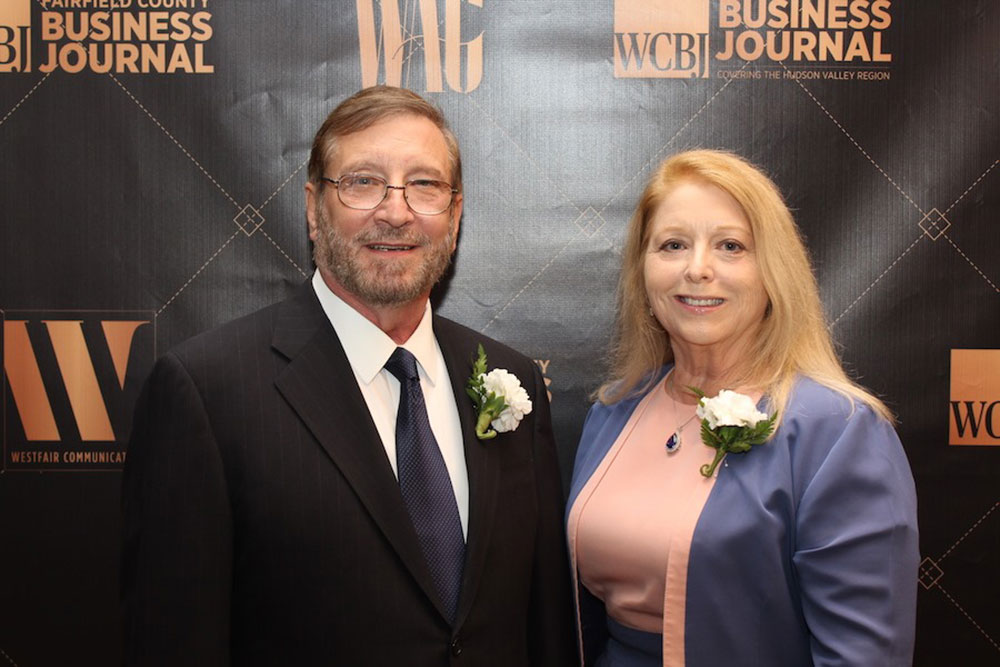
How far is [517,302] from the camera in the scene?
105 inches

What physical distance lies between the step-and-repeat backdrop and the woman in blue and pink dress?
27.9 inches

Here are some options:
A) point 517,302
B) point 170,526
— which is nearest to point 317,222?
point 170,526

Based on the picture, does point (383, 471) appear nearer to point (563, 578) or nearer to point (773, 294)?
point (563, 578)

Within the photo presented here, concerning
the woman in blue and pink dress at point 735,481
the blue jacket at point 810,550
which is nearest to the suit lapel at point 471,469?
the woman in blue and pink dress at point 735,481

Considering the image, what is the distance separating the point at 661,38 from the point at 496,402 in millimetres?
1398

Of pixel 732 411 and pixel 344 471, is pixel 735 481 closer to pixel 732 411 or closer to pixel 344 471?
pixel 732 411

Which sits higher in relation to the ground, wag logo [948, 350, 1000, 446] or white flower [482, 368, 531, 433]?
white flower [482, 368, 531, 433]

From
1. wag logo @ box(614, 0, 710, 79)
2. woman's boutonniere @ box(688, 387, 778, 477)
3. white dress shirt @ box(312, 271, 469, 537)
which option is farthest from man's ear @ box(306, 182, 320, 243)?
wag logo @ box(614, 0, 710, 79)

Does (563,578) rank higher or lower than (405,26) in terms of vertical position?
lower

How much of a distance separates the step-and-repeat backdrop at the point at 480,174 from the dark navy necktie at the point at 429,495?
1037mm

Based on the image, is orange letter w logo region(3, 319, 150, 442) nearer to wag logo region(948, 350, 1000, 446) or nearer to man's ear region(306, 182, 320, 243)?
man's ear region(306, 182, 320, 243)

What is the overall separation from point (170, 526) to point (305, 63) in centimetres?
160

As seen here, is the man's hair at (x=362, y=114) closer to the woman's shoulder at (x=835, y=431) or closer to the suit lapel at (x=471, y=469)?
the suit lapel at (x=471, y=469)

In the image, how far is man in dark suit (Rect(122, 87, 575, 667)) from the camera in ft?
5.05
